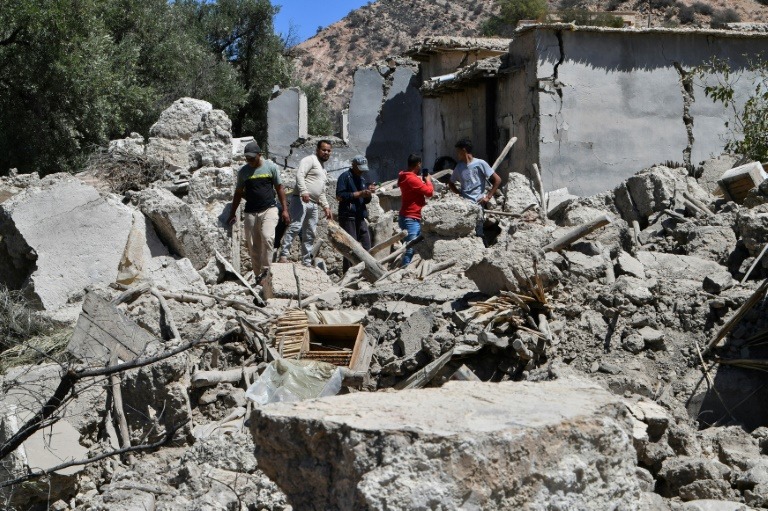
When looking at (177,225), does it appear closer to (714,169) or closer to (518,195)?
(518,195)

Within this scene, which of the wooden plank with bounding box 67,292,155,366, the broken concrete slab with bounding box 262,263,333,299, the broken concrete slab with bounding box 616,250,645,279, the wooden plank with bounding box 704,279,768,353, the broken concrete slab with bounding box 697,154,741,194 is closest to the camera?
the wooden plank with bounding box 704,279,768,353

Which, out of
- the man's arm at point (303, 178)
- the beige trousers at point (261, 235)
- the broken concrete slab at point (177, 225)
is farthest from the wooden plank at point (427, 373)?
the broken concrete slab at point (177, 225)

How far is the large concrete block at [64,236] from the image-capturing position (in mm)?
9461

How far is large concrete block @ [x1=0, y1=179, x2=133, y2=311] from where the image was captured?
9461mm

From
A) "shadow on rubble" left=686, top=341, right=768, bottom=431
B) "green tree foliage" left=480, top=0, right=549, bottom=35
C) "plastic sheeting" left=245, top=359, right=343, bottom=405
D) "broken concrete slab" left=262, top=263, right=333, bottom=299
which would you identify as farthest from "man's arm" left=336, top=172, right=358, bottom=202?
"green tree foliage" left=480, top=0, right=549, bottom=35

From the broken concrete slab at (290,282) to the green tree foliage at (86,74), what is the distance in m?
8.46

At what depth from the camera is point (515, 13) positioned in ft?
118

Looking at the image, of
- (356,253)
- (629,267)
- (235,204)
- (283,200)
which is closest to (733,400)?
(629,267)

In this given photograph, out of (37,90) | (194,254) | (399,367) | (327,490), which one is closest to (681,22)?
(37,90)

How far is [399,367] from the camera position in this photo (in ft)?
22.4

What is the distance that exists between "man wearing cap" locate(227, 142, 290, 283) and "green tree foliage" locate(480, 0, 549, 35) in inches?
1041

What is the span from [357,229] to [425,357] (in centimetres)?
441

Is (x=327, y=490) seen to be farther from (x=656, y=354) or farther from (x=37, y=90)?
(x=37, y=90)

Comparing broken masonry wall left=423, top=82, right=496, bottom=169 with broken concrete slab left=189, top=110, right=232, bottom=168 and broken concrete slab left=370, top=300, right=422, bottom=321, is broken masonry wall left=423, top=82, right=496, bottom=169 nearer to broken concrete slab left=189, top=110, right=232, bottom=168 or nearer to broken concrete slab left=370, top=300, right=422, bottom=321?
broken concrete slab left=189, top=110, right=232, bottom=168
